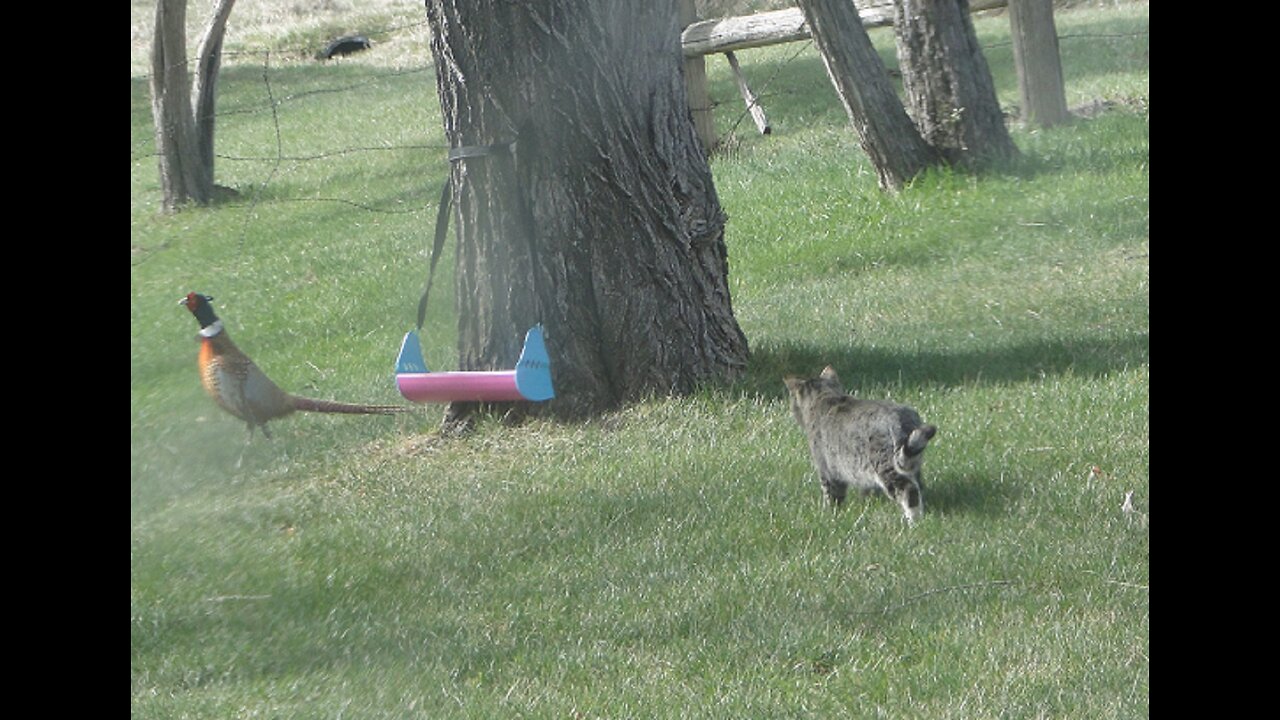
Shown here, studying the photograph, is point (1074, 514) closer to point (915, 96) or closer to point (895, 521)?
point (895, 521)

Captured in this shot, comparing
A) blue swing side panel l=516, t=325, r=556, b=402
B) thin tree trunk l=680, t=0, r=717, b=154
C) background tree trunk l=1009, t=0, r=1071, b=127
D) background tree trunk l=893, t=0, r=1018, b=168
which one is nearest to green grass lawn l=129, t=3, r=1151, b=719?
blue swing side panel l=516, t=325, r=556, b=402

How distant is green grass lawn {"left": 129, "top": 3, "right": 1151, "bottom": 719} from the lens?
390 cm

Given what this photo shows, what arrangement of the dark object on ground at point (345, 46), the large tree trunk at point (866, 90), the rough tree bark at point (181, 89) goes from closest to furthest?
the rough tree bark at point (181, 89)
the large tree trunk at point (866, 90)
the dark object on ground at point (345, 46)

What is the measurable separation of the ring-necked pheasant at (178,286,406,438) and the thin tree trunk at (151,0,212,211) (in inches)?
106

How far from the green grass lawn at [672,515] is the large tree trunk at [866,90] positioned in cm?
122

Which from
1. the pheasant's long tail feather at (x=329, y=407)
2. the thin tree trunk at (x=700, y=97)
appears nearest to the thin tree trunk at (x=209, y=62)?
the thin tree trunk at (x=700, y=97)

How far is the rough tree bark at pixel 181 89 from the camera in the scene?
1011cm

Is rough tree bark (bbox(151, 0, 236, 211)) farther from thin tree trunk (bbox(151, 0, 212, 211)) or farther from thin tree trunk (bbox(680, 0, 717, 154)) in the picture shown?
thin tree trunk (bbox(680, 0, 717, 154))

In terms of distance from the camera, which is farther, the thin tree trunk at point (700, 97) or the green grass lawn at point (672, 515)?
the thin tree trunk at point (700, 97)

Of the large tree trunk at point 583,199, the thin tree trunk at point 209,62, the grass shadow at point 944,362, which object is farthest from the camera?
the thin tree trunk at point 209,62

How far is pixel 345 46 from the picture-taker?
808 inches

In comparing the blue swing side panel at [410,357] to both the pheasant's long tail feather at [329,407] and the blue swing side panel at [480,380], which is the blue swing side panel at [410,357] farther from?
the pheasant's long tail feather at [329,407]

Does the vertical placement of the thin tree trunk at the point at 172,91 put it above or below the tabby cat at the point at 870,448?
above

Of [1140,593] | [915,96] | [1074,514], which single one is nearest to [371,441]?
[1074,514]
